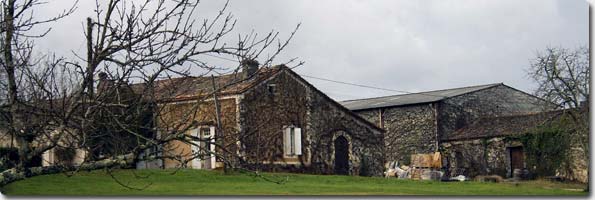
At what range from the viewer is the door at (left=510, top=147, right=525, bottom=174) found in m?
21.3

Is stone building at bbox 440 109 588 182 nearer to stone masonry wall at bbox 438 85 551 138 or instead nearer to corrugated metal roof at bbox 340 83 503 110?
stone masonry wall at bbox 438 85 551 138

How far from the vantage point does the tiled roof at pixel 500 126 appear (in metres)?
20.0

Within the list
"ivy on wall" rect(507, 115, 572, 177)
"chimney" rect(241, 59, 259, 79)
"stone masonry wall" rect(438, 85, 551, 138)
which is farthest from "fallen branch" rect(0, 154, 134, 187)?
"stone masonry wall" rect(438, 85, 551, 138)

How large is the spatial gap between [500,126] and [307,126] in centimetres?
529

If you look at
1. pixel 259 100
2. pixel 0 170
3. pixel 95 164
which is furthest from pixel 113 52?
pixel 259 100

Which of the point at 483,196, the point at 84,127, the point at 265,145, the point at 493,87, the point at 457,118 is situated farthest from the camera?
the point at 457,118

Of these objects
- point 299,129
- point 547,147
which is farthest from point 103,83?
point 299,129

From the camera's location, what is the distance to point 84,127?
5504 mm

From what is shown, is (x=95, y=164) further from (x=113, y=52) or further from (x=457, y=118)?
(x=457, y=118)

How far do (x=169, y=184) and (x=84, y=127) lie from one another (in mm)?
7739

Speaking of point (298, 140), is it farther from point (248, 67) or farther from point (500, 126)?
point (248, 67)

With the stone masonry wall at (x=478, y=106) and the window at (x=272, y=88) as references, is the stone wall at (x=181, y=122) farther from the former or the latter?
the stone masonry wall at (x=478, y=106)

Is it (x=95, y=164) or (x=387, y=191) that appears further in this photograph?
(x=387, y=191)

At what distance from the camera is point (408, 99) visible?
2461cm
